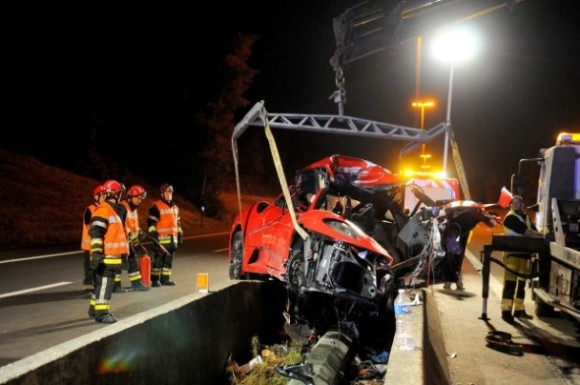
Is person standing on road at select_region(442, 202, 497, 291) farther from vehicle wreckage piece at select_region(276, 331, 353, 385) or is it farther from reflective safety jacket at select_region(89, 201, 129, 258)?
reflective safety jacket at select_region(89, 201, 129, 258)

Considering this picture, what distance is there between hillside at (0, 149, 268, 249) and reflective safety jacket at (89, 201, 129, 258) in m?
10.2

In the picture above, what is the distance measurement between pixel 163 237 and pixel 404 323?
18.6 ft

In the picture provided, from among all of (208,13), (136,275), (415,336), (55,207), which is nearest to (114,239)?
(136,275)

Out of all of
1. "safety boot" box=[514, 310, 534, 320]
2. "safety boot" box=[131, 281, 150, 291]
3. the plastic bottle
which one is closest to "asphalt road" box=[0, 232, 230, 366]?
"safety boot" box=[131, 281, 150, 291]

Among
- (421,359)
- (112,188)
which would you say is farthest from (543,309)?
(112,188)

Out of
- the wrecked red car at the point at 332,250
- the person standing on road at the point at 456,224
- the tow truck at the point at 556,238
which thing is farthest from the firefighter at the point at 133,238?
the tow truck at the point at 556,238

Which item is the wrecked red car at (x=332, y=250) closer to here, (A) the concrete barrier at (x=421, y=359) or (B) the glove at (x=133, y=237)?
(A) the concrete barrier at (x=421, y=359)

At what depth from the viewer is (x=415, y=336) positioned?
485 centimetres

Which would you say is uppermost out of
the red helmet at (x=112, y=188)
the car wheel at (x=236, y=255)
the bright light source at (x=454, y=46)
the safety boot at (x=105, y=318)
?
the bright light source at (x=454, y=46)

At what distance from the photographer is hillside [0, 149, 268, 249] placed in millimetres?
17297

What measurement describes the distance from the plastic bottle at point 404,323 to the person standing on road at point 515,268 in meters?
2.98

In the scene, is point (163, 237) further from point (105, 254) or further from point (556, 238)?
point (556, 238)

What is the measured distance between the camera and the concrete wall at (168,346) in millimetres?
3406

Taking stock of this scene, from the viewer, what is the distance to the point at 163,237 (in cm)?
984
